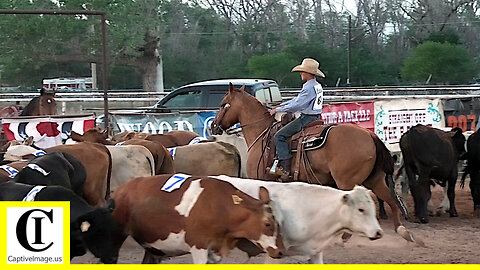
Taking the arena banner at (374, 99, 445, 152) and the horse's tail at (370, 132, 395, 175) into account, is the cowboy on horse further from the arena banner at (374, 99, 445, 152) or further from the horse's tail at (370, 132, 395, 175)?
the arena banner at (374, 99, 445, 152)

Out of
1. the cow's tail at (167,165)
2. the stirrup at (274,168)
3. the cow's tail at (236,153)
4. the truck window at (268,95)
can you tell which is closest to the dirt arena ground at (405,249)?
the stirrup at (274,168)

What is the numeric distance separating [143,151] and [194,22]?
3467cm

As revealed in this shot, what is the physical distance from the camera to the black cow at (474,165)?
34.2 feet

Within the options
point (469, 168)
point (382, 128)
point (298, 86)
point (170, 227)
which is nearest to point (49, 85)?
point (298, 86)

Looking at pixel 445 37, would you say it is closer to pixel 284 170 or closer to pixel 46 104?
pixel 46 104

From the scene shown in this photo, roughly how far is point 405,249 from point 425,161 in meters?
2.29

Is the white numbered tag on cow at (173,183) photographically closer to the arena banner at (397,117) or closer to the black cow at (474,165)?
the black cow at (474,165)

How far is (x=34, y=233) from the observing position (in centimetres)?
518

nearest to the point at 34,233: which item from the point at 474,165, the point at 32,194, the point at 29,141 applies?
the point at 32,194

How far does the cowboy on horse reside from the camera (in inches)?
348

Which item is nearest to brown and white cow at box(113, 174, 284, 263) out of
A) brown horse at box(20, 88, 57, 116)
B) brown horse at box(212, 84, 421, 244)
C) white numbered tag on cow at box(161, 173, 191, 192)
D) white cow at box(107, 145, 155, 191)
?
white numbered tag on cow at box(161, 173, 191, 192)

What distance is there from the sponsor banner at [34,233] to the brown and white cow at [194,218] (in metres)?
0.56

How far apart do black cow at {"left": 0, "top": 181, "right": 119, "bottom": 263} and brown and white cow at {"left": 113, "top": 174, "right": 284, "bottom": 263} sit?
0.19m

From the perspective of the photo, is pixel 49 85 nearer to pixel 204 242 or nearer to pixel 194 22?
pixel 194 22
